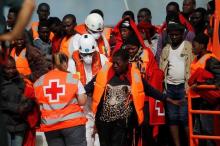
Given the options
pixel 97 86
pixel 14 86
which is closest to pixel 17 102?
pixel 14 86

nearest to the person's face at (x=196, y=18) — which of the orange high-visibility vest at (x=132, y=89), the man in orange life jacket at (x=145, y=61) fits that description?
the man in orange life jacket at (x=145, y=61)

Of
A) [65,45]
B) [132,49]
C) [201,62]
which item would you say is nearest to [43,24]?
[65,45]

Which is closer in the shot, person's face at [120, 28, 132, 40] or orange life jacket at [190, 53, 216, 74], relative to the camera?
orange life jacket at [190, 53, 216, 74]

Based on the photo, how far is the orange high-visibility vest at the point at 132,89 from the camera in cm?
817

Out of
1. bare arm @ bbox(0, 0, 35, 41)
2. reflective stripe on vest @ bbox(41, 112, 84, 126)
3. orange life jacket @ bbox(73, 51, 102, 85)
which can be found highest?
bare arm @ bbox(0, 0, 35, 41)

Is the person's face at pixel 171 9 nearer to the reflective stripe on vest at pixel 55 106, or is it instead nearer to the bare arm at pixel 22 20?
the reflective stripe on vest at pixel 55 106

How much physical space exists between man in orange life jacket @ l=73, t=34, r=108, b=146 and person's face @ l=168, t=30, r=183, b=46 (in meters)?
1.07

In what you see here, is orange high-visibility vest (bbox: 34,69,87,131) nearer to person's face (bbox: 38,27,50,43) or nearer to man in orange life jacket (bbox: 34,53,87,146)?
man in orange life jacket (bbox: 34,53,87,146)

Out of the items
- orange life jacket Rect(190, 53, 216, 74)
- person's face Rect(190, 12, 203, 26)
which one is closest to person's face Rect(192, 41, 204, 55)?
orange life jacket Rect(190, 53, 216, 74)

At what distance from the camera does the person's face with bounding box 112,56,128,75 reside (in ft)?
26.7

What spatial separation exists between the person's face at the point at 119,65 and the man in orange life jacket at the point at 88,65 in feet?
2.84

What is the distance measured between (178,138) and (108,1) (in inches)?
283

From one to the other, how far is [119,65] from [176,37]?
1.73 metres

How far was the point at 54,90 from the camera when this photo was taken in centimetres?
798
